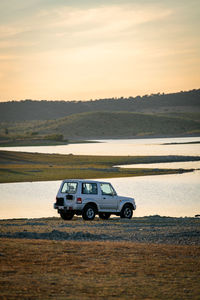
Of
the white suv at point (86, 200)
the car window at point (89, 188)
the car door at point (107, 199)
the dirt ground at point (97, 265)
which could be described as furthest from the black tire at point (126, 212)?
the dirt ground at point (97, 265)

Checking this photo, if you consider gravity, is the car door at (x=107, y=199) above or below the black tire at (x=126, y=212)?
above

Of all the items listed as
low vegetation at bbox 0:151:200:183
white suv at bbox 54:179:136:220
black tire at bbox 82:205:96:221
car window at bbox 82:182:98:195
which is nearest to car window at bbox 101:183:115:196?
white suv at bbox 54:179:136:220

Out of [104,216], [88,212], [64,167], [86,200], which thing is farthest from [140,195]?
[64,167]

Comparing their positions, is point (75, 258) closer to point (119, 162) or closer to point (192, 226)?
point (192, 226)

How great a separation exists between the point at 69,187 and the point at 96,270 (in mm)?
12079

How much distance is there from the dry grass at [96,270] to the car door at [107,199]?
816 cm

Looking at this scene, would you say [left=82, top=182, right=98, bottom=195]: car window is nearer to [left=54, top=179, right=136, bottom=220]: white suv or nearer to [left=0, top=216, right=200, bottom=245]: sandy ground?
[left=54, top=179, right=136, bottom=220]: white suv

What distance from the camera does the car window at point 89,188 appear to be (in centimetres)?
2533

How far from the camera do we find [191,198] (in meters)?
40.3

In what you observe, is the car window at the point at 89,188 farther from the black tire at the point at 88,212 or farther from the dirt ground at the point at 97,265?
the dirt ground at the point at 97,265

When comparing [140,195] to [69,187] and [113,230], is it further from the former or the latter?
[113,230]

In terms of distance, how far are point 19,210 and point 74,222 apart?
11.4 metres

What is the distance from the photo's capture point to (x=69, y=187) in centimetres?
2541

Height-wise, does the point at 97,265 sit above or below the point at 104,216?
above
